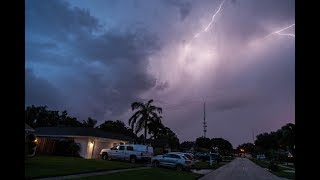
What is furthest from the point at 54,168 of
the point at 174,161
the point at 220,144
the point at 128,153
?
the point at 220,144

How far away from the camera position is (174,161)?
4300cm

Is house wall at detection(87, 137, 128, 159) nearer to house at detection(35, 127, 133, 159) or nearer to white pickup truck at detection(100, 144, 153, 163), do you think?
house at detection(35, 127, 133, 159)

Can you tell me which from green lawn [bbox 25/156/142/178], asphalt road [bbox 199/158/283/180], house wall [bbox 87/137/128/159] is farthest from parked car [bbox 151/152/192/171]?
house wall [bbox 87/137/128/159]

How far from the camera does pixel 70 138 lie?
165 ft

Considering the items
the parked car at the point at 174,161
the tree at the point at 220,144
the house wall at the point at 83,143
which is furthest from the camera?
the tree at the point at 220,144

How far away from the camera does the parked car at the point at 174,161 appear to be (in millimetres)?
42156

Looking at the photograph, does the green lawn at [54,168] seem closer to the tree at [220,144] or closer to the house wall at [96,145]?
the house wall at [96,145]

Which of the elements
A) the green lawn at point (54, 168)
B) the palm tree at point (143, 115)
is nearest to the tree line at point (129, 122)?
the palm tree at point (143, 115)

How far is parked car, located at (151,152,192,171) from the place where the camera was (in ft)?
138

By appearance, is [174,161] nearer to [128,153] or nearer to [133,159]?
[133,159]

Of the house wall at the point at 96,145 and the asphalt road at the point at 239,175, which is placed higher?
the house wall at the point at 96,145
